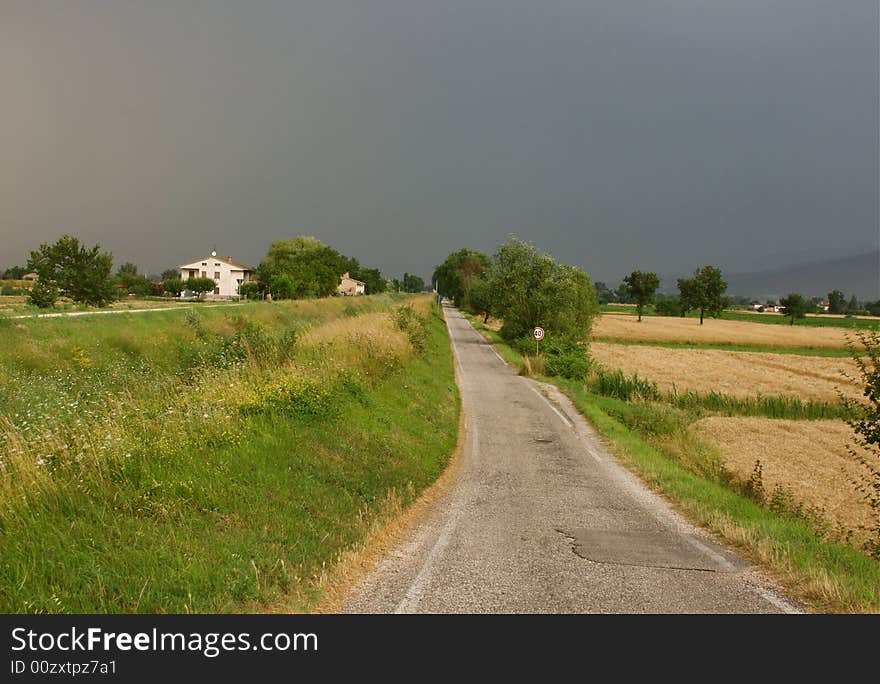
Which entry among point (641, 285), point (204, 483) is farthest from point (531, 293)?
point (641, 285)

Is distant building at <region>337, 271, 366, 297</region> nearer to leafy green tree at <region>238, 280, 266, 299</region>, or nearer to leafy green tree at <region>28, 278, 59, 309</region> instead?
leafy green tree at <region>238, 280, 266, 299</region>

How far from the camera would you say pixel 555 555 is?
22.1 ft

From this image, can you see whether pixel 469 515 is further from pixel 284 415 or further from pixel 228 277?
pixel 228 277

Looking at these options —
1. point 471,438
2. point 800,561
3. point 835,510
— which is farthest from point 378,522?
point 835,510

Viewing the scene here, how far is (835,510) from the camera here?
1415 centimetres

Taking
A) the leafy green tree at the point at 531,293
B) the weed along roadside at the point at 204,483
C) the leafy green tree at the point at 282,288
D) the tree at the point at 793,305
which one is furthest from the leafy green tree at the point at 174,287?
the tree at the point at 793,305

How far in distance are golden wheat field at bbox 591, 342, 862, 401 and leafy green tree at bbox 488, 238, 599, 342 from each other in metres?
5.01

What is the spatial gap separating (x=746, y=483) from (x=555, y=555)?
31.1 ft

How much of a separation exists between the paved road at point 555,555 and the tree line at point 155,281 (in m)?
44.1

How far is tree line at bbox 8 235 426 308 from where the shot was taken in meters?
53.7

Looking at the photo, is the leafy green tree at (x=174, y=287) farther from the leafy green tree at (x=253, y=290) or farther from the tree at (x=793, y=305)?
the tree at (x=793, y=305)
